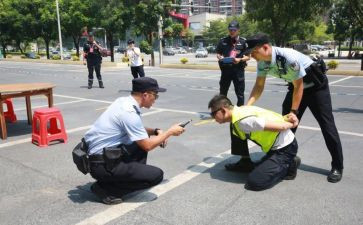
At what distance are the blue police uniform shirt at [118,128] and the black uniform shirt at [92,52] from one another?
978 cm

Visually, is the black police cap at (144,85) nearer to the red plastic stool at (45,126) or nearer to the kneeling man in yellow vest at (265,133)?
the kneeling man in yellow vest at (265,133)

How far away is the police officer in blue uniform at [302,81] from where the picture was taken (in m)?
3.95

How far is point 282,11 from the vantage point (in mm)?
20859

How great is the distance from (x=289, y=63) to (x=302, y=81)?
252mm

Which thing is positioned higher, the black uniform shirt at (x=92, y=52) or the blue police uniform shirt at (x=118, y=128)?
the black uniform shirt at (x=92, y=52)

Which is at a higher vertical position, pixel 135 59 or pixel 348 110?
pixel 135 59

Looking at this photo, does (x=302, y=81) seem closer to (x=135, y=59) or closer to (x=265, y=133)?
(x=265, y=133)

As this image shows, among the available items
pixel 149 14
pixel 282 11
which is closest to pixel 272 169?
pixel 282 11

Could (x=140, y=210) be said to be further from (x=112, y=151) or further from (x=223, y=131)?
(x=223, y=131)

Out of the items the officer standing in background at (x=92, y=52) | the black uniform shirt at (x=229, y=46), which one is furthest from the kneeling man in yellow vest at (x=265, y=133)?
the officer standing in background at (x=92, y=52)

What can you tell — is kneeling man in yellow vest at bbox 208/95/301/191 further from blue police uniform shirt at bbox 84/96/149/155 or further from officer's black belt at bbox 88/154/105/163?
officer's black belt at bbox 88/154/105/163

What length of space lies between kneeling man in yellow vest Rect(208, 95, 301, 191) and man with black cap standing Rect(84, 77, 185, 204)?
52cm

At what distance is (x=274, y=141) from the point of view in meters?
4.02

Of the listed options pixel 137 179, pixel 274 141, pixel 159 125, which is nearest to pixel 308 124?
pixel 159 125
